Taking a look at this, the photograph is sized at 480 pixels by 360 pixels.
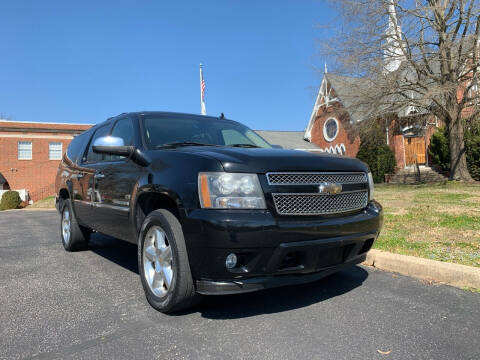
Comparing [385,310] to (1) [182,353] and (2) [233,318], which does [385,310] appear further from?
(1) [182,353]

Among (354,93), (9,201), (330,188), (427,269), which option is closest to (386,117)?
(354,93)

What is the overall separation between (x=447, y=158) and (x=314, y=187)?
2158 cm

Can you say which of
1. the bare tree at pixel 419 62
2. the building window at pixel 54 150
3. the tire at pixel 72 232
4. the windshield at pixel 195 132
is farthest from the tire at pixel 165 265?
the building window at pixel 54 150

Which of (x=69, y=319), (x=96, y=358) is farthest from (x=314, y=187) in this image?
(x=69, y=319)

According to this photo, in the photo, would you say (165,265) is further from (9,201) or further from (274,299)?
(9,201)

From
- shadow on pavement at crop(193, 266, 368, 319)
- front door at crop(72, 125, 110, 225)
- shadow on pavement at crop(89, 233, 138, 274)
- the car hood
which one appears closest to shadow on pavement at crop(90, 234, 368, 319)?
shadow on pavement at crop(193, 266, 368, 319)

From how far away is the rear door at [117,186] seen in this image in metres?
3.55

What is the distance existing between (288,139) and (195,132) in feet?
99.1

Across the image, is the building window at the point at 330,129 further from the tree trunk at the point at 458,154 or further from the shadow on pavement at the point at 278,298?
the shadow on pavement at the point at 278,298

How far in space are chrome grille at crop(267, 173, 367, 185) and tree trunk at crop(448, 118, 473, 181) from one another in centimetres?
1595

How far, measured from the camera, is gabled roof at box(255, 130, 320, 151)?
30781 millimetres

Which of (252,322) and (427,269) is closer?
(252,322)

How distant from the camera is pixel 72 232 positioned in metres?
5.35

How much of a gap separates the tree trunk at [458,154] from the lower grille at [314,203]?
1596 centimetres
